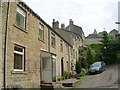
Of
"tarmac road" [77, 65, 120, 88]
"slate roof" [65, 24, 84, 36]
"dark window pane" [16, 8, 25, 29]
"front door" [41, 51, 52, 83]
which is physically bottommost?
"tarmac road" [77, 65, 120, 88]

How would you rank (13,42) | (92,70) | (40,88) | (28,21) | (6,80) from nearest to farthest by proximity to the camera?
(6,80) < (13,42) < (28,21) < (40,88) < (92,70)

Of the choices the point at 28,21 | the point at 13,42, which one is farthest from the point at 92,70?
the point at 13,42

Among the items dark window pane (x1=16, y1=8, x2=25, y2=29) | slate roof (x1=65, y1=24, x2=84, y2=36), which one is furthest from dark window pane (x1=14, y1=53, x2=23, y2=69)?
slate roof (x1=65, y1=24, x2=84, y2=36)

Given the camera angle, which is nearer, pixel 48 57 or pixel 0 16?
pixel 0 16

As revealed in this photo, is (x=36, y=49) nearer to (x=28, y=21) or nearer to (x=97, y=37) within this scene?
(x=28, y=21)

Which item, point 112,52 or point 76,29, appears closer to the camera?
point 112,52

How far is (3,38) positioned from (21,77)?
138 inches

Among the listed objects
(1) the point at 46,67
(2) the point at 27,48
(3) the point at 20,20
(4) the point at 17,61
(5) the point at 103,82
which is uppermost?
(3) the point at 20,20

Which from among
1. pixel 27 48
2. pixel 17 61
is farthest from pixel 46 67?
pixel 17 61

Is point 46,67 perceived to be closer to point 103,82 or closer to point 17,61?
point 103,82

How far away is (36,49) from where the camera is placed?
20203mm

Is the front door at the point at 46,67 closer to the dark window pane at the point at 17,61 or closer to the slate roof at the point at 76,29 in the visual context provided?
the dark window pane at the point at 17,61

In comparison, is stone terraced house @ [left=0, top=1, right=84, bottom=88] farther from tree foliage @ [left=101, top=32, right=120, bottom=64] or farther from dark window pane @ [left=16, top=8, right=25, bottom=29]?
tree foliage @ [left=101, top=32, right=120, bottom=64]

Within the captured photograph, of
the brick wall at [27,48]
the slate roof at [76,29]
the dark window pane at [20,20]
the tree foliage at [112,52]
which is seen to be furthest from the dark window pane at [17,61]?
the slate roof at [76,29]
